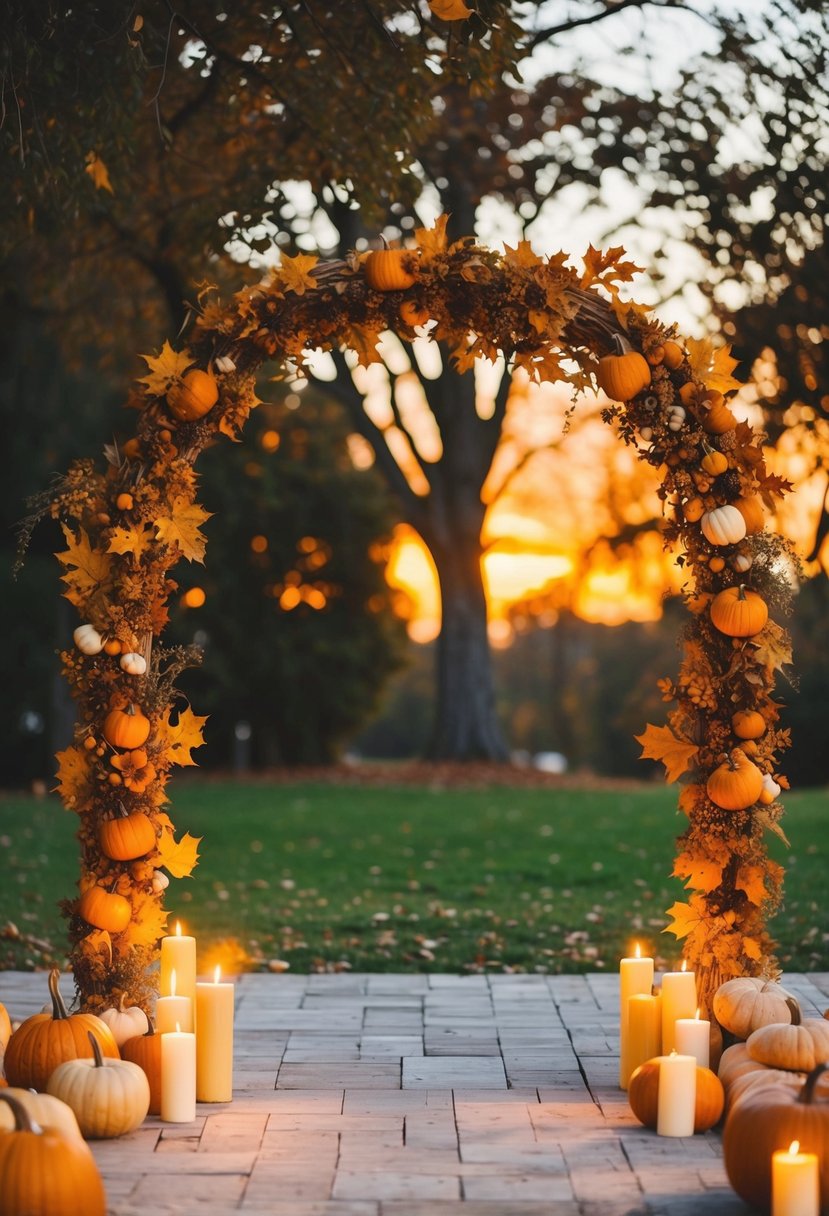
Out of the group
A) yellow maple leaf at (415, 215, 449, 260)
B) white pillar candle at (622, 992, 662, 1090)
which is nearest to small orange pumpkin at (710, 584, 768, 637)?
Result: white pillar candle at (622, 992, 662, 1090)

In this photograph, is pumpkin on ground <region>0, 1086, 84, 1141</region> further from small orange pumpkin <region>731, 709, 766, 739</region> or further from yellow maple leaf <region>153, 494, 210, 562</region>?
small orange pumpkin <region>731, 709, 766, 739</region>

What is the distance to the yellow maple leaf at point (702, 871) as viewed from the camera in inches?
193

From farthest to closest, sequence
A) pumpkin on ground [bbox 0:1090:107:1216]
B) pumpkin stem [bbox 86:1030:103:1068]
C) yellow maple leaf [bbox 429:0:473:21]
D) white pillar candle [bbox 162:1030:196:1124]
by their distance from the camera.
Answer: yellow maple leaf [bbox 429:0:473:21], white pillar candle [bbox 162:1030:196:1124], pumpkin stem [bbox 86:1030:103:1068], pumpkin on ground [bbox 0:1090:107:1216]

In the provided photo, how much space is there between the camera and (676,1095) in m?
4.23

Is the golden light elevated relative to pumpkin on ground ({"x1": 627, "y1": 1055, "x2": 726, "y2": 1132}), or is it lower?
elevated

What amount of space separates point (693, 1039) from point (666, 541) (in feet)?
5.78

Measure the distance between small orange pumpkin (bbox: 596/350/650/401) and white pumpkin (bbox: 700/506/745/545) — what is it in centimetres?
54

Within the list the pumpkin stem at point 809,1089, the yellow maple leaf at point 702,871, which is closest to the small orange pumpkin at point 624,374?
the yellow maple leaf at point 702,871

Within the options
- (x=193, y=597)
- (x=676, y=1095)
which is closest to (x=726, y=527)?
(x=676, y=1095)

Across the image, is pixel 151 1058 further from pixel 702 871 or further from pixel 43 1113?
pixel 702 871

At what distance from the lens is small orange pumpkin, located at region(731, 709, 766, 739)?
4.88 metres

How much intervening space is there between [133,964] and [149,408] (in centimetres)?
204

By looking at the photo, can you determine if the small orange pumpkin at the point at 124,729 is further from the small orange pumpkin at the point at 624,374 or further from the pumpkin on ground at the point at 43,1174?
the small orange pumpkin at the point at 624,374

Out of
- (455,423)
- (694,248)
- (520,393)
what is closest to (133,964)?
(694,248)
